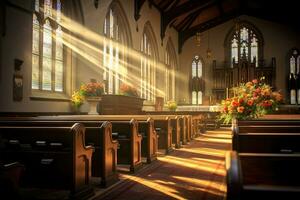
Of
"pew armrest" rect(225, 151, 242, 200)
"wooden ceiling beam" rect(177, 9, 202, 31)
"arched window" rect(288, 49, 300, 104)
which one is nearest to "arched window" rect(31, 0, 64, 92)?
"pew armrest" rect(225, 151, 242, 200)

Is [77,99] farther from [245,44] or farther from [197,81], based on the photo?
[245,44]

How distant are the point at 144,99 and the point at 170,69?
7.46m

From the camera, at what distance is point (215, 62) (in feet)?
59.7

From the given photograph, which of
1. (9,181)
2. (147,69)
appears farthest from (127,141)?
(147,69)

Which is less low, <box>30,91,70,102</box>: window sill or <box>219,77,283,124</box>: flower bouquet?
<box>30,91,70,102</box>: window sill

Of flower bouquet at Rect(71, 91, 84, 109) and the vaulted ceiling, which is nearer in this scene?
flower bouquet at Rect(71, 91, 84, 109)

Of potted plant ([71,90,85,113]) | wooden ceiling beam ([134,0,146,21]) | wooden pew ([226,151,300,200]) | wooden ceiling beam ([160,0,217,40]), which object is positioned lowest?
wooden pew ([226,151,300,200])

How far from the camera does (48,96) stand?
24.4 ft

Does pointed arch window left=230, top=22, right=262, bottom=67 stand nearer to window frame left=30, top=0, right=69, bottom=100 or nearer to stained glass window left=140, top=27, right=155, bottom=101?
stained glass window left=140, top=27, right=155, bottom=101

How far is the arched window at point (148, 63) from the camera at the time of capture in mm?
13955

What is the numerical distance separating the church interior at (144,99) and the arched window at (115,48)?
38 mm

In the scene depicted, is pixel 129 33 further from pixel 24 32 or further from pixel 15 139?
pixel 15 139

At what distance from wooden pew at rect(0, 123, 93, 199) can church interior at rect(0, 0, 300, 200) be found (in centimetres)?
1

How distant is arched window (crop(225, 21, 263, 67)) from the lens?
1781 centimetres
